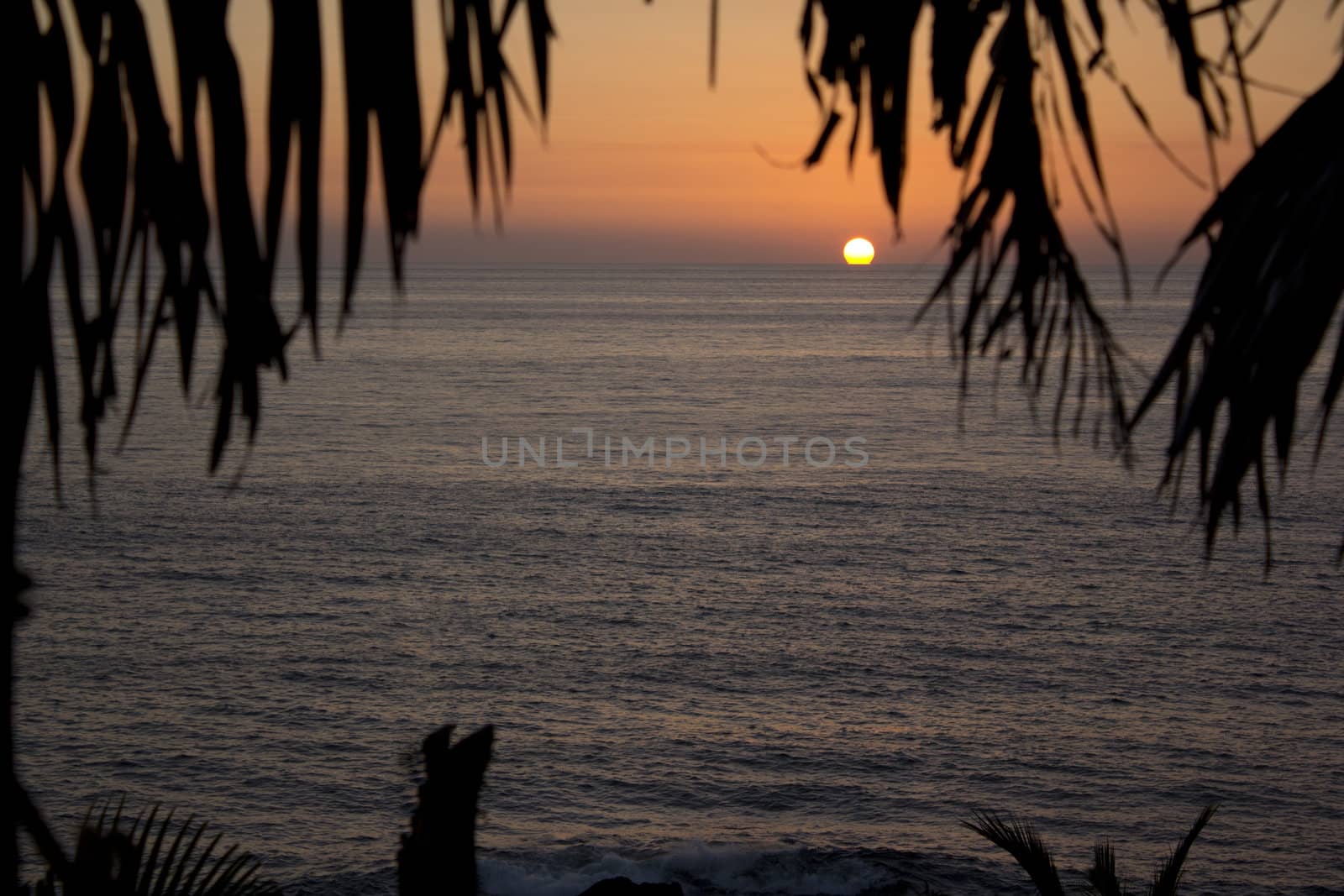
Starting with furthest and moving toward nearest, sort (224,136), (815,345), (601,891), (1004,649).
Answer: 1. (815,345)
2. (1004,649)
3. (601,891)
4. (224,136)

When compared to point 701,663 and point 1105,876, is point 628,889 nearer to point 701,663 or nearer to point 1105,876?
point 1105,876

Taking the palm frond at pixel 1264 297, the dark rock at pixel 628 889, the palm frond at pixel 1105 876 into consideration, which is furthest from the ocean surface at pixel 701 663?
the dark rock at pixel 628 889

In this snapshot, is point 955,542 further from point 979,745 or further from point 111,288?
point 111,288

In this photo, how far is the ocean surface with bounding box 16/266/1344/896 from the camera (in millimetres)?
16141

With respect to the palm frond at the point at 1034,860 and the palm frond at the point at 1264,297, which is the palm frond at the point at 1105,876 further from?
the palm frond at the point at 1264,297

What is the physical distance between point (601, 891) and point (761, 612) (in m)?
15.3

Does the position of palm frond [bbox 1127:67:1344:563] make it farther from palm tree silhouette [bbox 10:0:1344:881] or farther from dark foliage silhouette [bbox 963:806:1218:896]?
dark foliage silhouette [bbox 963:806:1218:896]

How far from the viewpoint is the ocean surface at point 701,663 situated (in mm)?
16141

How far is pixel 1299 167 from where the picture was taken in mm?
1508

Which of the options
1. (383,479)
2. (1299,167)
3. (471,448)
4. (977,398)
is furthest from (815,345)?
(1299,167)

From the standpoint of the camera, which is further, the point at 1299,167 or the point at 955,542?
the point at 955,542

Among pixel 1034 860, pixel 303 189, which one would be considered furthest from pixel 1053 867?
pixel 303 189

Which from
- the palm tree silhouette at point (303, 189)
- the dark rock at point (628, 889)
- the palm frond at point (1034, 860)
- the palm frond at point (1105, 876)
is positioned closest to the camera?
the palm tree silhouette at point (303, 189)

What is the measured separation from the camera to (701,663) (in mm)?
22438
